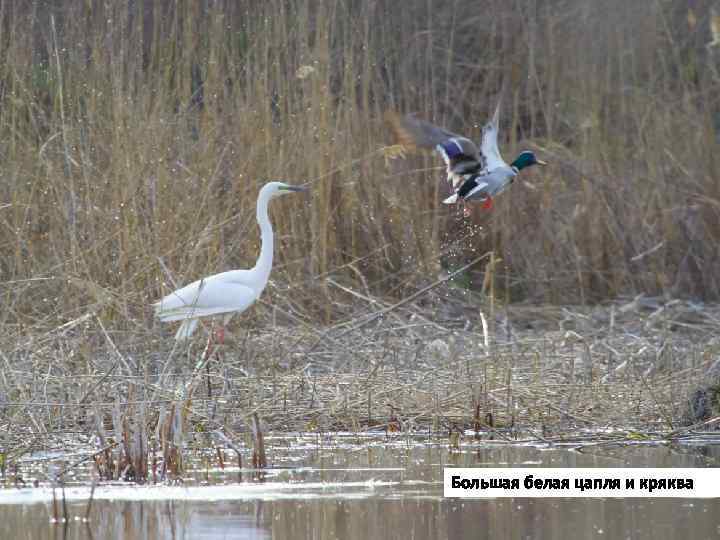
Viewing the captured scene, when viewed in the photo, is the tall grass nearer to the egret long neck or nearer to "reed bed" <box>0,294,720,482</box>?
the egret long neck

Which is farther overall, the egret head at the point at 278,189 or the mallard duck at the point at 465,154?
the egret head at the point at 278,189

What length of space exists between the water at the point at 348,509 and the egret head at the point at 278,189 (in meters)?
2.58

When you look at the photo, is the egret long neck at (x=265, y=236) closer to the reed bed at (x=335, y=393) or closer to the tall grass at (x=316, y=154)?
the tall grass at (x=316, y=154)

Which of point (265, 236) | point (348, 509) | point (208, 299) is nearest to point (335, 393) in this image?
point (208, 299)

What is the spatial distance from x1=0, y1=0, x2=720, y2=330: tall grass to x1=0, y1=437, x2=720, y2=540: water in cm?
235

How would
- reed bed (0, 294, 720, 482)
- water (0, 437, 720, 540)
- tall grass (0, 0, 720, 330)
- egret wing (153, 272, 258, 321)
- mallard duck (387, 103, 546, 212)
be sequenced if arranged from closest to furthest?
water (0, 437, 720, 540) < reed bed (0, 294, 720, 482) < mallard duck (387, 103, 546, 212) < egret wing (153, 272, 258, 321) < tall grass (0, 0, 720, 330)

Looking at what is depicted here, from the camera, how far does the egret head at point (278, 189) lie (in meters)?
7.87

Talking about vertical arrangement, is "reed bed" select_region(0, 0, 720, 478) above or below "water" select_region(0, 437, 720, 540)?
above

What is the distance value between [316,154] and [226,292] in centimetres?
147

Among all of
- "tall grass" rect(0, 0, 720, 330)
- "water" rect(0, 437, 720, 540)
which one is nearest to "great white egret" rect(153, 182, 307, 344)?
"tall grass" rect(0, 0, 720, 330)

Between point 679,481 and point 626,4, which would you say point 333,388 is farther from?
point 626,4

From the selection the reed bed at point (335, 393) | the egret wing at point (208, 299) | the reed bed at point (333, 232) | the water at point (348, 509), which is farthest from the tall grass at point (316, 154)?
the water at point (348, 509)

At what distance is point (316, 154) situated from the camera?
28.7ft

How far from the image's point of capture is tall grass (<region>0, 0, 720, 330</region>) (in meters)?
7.82
